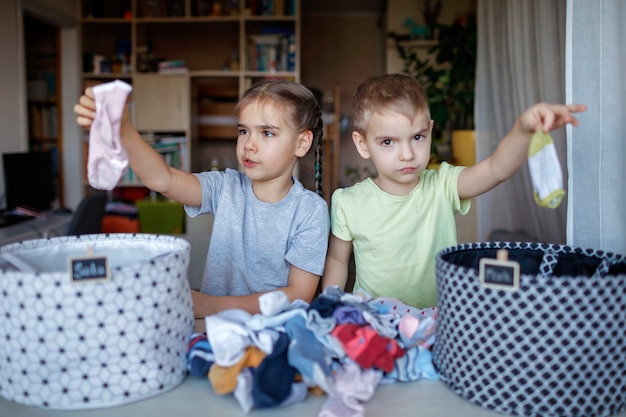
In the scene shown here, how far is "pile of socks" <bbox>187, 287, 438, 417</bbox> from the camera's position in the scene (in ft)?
2.53

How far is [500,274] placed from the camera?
2.45ft

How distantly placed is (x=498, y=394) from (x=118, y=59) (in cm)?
504

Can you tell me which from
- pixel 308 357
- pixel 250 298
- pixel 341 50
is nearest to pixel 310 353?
pixel 308 357

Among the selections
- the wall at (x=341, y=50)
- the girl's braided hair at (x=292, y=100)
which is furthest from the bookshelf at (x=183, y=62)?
the girl's braided hair at (x=292, y=100)

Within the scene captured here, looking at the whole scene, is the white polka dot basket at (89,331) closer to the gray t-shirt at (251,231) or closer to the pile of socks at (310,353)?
the pile of socks at (310,353)

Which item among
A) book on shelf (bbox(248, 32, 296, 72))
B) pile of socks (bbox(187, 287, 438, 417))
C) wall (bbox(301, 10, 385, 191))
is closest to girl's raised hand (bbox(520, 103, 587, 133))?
pile of socks (bbox(187, 287, 438, 417))

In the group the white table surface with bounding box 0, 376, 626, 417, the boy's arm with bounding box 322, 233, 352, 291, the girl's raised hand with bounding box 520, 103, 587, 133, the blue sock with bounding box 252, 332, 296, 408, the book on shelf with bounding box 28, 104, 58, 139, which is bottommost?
the white table surface with bounding box 0, 376, 626, 417

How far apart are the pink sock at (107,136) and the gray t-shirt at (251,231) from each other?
417mm

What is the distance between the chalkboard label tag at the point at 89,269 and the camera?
0.73m

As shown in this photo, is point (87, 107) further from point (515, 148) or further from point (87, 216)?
point (87, 216)

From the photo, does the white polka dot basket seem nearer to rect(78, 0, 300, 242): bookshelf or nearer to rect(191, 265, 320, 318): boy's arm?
rect(191, 265, 320, 318): boy's arm

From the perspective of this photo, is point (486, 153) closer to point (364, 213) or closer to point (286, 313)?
point (364, 213)

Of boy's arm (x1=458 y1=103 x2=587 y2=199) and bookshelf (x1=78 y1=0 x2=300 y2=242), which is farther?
bookshelf (x1=78 y1=0 x2=300 y2=242)

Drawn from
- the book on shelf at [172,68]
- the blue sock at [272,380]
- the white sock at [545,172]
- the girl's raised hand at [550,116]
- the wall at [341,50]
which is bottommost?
the blue sock at [272,380]
